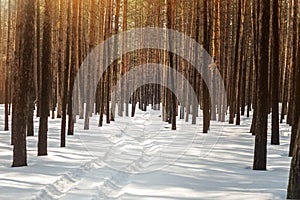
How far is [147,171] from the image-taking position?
860cm

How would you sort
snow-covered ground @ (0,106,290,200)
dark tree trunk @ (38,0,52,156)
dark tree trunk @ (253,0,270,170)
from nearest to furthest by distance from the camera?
snow-covered ground @ (0,106,290,200), dark tree trunk @ (253,0,270,170), dark tree trunk @ (38,0,52,156)

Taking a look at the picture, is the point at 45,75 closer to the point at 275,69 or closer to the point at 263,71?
the point at 263,71

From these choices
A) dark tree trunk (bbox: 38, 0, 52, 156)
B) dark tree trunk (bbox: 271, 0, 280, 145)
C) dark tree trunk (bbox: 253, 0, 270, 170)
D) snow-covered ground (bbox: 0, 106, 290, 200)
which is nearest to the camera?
snow-covered ground (bbox: 0, 106, 290, 200)

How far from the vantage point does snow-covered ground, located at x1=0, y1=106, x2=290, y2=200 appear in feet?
21.2

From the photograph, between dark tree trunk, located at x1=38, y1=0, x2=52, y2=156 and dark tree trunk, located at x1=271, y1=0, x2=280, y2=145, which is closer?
dark tree trunk, located at x1=38, y1=0, x2=52, y2=156

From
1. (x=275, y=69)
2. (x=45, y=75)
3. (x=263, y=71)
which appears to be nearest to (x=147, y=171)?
(x=263, y=71)

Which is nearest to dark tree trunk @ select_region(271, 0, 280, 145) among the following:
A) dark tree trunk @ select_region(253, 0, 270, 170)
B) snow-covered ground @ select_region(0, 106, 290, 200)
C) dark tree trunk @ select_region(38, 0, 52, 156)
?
snow-covered ground @ select_region(0, 106, 290, 200)

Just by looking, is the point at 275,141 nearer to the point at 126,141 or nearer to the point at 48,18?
the point at 126,141

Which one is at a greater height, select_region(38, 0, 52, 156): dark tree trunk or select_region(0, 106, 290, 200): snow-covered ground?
select_region(38, 0, 52, 156): dark tree trunk

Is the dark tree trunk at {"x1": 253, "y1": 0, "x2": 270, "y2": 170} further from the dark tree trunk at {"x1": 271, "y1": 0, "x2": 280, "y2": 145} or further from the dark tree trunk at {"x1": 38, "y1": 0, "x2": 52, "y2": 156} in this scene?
the dark tree trunk at {"x1": 38, "y1": 0, "x2": 52, "y2": 156}

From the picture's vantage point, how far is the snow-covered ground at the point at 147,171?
6465 mm

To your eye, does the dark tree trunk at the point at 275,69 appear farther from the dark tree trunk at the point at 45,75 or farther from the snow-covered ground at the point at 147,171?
the dark tree trunk at the point at 45,75

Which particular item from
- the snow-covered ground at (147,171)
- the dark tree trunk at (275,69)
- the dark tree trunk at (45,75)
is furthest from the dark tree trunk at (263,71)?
the dark tree trunk at (45,75)

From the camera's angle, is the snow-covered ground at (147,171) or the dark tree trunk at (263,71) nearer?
the snow-covered ground at (147,171)
